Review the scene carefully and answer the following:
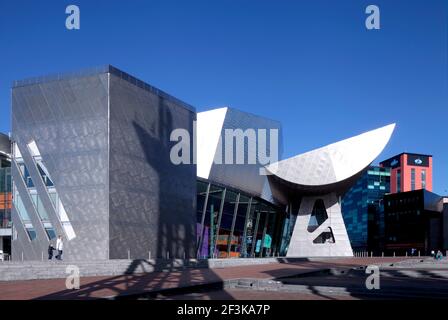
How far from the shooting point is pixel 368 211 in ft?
357

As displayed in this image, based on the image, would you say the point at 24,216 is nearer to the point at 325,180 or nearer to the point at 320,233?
the point at 325,180

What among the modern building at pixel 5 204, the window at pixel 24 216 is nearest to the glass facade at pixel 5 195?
the modern building at pixel 5 204

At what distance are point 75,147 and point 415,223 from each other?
7200 centimetres

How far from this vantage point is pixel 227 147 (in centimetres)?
4616

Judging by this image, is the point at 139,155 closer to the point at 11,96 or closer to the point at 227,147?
the point at 11,96

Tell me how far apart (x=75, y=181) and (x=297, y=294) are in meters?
18.1

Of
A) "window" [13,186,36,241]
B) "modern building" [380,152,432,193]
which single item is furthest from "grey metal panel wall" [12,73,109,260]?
"modern building" [380,152,432,193]

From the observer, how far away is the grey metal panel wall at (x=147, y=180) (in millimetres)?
28281

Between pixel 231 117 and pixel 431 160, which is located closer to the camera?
pixel 231 117

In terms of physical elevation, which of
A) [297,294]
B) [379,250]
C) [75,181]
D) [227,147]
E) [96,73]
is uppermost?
[96,73]

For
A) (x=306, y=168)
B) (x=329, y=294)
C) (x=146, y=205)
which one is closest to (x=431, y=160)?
(x=306, y=168)

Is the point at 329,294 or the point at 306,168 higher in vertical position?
the point at 306,168

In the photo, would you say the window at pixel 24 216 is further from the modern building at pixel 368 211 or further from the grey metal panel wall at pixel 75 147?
the modern building at pixel 368 211

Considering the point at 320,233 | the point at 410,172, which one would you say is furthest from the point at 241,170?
the point at 410,172
